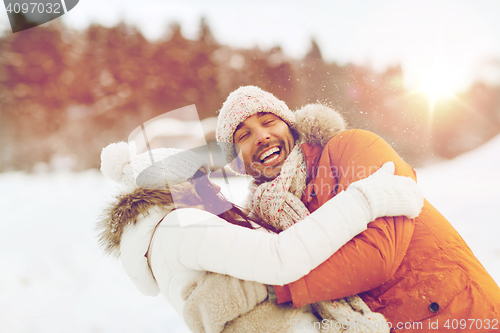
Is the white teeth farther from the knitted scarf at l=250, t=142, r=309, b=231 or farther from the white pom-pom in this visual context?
the white pom-pom

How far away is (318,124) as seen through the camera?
3.27 feet

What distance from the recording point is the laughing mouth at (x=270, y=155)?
103cm

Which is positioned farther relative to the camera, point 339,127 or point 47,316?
point 47,316

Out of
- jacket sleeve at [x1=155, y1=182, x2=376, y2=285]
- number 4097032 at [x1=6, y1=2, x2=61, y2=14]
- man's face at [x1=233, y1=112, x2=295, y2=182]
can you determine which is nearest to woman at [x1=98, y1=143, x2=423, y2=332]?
jacket sleeve at [x1=155, y1=182, x2=376, y2=285]

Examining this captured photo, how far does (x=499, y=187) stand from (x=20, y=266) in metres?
5.00

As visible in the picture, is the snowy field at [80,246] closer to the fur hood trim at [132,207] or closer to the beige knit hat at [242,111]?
the beige knit hat at [242,111]

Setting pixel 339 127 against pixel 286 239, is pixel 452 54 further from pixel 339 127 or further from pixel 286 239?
pixel 286 239

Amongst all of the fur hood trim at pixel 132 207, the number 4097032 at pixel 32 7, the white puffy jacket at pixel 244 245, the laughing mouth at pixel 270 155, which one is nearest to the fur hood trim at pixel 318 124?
the laughing mouth at pixel 270 155

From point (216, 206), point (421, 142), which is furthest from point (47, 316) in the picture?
point (421, 142)

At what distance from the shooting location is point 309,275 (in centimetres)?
57

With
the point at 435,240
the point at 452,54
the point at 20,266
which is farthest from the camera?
the point at 452,54

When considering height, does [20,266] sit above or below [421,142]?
below

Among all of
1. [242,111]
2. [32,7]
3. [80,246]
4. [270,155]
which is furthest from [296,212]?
[32,7]

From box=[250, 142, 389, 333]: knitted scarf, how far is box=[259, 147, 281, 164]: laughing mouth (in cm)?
7
